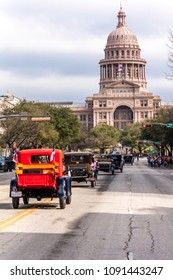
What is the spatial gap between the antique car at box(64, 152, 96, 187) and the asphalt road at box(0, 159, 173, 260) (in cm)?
1025

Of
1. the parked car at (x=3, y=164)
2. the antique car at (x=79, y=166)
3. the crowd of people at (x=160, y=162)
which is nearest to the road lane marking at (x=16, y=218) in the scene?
the antique car at (x=79, y=166)

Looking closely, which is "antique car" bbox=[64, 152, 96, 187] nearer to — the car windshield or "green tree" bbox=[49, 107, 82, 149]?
the car windshield

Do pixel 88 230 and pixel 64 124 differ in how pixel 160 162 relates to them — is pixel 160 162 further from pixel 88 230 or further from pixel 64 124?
pixel 88 230

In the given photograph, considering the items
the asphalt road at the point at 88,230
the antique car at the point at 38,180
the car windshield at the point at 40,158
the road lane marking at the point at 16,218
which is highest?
the car windshield at the point at 40,158

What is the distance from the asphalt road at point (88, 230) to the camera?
1402cm

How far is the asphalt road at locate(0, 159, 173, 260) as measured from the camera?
552 inches

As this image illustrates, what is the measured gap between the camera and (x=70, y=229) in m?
18.4

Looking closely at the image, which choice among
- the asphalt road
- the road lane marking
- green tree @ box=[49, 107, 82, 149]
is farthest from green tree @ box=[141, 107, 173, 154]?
the road lane marking

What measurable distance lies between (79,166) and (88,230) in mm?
21163

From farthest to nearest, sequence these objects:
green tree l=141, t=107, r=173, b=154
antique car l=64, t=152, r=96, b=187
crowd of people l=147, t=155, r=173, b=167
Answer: green tree l=141, t=107, r=173, b=154 < crowd of people l=147, t=155, r=173, b=167 < antique car l=64, t=152, r=96, b=187

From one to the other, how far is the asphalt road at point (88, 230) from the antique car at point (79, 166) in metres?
10.3

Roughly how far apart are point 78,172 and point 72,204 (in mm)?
12175

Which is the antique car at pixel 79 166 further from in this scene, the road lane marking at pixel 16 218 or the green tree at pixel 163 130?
the green tree at pixel 163 130

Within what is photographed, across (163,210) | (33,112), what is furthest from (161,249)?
(33,112)
